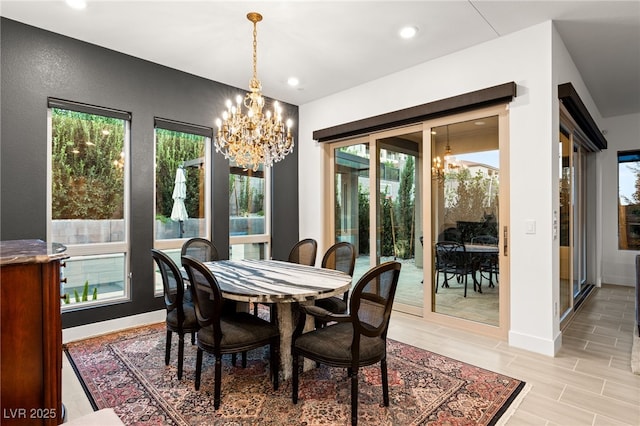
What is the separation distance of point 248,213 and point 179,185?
109 centimetres

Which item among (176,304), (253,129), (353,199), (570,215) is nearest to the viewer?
(176,304)

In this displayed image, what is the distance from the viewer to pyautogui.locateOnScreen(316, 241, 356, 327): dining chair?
3.01 meters

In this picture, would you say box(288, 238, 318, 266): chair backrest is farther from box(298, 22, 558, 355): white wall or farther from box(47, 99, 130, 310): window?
box(298, 22, 558, 355): white wall

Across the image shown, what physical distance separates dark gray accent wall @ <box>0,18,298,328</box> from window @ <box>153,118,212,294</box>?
13 centimetres

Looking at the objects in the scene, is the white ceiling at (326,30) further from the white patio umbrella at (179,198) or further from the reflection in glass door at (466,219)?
the white patio umbrella at (179,198)

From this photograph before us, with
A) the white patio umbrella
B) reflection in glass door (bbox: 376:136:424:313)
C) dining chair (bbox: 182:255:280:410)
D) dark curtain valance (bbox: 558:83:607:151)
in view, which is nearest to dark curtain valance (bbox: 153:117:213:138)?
the white patio umbrella

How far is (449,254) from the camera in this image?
3.94 meters

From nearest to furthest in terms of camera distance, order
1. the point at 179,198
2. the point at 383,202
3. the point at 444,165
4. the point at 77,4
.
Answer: the point at 77,4 → the point at 444,165 → the point at 179,198 → the point at 383,202

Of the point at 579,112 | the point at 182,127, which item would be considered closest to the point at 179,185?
the point at 182,127

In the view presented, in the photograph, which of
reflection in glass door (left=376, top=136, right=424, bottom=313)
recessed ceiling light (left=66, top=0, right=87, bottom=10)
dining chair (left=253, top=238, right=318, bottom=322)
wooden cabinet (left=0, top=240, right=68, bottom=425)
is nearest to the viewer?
wooden cabinet (left=0, top=240, right=68, bottom=425)

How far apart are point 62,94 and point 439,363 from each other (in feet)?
14.4

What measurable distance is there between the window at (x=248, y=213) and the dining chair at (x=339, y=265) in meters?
1.85

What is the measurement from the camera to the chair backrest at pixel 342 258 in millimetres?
3244

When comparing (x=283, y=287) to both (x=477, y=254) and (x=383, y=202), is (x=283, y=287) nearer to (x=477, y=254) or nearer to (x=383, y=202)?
(x=477, y=254)
